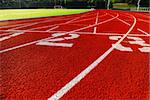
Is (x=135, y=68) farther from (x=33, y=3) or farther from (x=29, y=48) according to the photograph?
(x=33, y=3)

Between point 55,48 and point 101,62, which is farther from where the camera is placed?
point 55,48

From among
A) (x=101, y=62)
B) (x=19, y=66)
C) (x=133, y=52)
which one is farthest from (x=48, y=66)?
(x=133, y=52)

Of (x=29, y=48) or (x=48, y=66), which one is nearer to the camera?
(x=48, y=66)

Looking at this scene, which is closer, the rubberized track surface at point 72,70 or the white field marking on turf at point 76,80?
the white field marking on turf at point 76,80

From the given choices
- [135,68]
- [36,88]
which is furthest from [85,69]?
[36,88]

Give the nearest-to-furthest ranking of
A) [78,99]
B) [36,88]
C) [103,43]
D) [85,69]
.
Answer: [78,99] < [36,88] < [85,69] < [103,43]

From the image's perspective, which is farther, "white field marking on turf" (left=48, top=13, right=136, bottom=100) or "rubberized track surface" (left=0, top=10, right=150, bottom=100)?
"rubberized track surface" (left=0, top=10, right=150, bottom=100)

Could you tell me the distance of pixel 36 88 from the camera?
5293 millimetres

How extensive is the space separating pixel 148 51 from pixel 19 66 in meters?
4.98

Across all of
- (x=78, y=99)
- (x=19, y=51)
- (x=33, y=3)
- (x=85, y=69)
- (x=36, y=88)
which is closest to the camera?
(x=78, y=99)

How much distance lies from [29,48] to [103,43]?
3319mm

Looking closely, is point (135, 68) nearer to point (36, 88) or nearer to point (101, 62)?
point (101, 62)

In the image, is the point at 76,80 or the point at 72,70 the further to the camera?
the point at 72,70

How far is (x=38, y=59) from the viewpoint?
7688 mm
